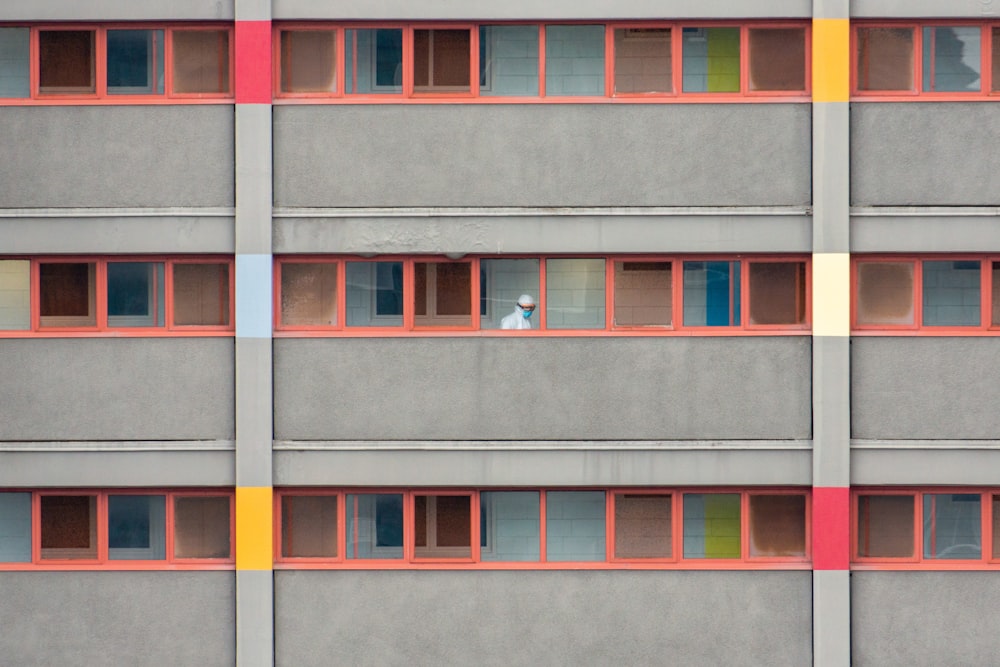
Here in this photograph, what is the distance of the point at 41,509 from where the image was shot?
15680 mm

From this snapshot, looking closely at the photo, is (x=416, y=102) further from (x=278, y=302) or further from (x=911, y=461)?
(x=911, y=461)

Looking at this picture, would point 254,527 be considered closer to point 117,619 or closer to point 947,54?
point 117,619

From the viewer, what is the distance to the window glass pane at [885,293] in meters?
15.5

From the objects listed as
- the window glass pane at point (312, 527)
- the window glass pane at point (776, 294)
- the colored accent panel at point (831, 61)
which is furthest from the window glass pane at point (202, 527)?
the colored accent panel at point (831, 61)

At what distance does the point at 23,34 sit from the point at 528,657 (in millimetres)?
10840

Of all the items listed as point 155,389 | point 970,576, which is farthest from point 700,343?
point 155,389

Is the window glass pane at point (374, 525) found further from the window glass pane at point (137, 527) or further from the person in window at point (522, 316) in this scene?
the person in window at point (522, 316)

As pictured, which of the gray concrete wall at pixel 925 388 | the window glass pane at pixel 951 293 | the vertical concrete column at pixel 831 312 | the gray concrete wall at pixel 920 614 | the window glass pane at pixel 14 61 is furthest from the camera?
the window glass pane at pixel 14 61

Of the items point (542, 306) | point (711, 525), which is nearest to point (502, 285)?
point (542, 306)

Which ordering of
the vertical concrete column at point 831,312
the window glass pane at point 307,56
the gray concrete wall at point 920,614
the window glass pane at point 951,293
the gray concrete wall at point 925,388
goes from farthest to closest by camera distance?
the window glass pane at point 307,56, the window glass pane at point 951,293, the gray concrete wall at point 920,614, the gray concrete wall at point 925,388, the vertical concrete column at point 831,312

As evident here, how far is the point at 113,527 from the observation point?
15719 millimetres

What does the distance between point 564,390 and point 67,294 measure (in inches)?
269

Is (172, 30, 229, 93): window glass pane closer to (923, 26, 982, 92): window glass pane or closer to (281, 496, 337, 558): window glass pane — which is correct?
(281, 496, 337, 558): window glass pane

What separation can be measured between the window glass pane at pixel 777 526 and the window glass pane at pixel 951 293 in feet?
10.1
